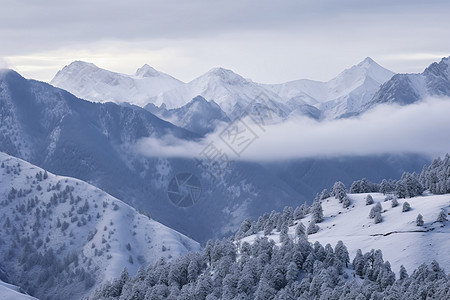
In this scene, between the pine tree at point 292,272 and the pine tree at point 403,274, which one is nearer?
the pine tree at point 403,274

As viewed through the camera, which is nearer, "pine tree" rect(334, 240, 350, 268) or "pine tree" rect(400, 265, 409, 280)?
"pine tree" rect(400, 265, 409, 280)

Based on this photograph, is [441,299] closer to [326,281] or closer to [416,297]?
[416,297]

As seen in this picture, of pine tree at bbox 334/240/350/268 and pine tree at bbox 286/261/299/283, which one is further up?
pine tree at bbox 334/240/350/268

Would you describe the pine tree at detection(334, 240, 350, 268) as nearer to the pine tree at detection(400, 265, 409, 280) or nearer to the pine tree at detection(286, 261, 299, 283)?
the pine tree at detection(286, 261, 299, 283)

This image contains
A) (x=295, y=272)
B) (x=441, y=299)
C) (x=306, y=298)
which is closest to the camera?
(x=441, y=299)

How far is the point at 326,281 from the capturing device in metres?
180

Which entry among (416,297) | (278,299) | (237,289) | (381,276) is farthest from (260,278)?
(416,297)

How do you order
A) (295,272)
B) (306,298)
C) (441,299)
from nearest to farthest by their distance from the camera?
(441,299) → (306,298) → (295,272)

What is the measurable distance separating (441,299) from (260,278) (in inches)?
2108

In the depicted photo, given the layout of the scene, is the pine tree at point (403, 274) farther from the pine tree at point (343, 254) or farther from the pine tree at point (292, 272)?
the pine tree at point (292, 272)

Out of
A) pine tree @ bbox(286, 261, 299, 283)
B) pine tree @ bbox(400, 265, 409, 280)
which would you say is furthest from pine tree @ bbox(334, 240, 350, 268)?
pine tree @ bbox(400, 265, 409, 280)

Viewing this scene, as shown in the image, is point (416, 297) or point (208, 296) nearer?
point (416, 297)

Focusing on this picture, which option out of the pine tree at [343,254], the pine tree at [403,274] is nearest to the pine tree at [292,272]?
the pine tree at [343,254]

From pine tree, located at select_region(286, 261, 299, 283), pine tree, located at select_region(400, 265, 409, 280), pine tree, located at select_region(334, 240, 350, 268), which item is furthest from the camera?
pine tree, located at select_region(334, 240, 350, 268)
